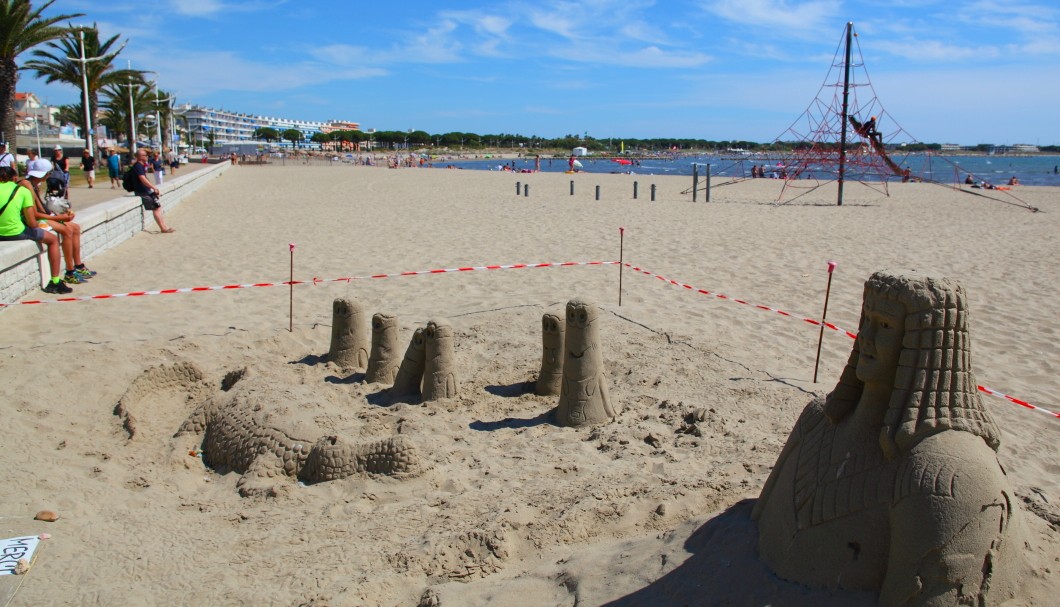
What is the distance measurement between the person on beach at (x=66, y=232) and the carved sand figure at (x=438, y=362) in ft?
19.2

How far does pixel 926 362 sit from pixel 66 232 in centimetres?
995

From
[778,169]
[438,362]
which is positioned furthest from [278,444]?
[778,169]

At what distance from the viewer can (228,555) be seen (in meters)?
3.95

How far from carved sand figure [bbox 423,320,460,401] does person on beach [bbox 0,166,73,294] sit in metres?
5.43

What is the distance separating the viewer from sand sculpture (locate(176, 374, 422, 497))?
15.8 feet

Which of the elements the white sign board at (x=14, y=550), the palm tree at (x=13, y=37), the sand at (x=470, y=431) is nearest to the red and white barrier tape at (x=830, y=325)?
the sand at (x=470, y=431)

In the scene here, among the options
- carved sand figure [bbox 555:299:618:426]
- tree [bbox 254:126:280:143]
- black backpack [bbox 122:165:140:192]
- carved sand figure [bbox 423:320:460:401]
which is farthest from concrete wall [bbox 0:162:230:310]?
tree [bbox 254:126:280:143]

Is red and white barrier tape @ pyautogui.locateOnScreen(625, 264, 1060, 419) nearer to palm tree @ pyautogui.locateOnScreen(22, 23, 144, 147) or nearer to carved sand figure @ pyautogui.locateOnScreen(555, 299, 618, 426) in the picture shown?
carved sand figure @ pyautogui.locateOnScreen(555, 299, 618, 426)

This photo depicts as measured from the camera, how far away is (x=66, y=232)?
949 centimetres

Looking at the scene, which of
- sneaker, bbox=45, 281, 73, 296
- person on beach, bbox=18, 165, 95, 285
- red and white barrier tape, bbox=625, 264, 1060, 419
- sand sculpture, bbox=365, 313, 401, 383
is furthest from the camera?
person on beach, bbox=18, 165, 95, 285

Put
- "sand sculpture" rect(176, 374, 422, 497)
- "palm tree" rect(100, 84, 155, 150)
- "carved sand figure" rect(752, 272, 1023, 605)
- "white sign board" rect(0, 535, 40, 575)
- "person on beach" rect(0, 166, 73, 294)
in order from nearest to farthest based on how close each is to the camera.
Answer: "carved sand figure" rect(752, 272, 1023, 605) → "white sign board" rect(0, 535, 40, 575) → "sand sculpture" rect(176, 374, 422, 497) → "person on beach" rect(0, 166, 73, 294) → "palm tree" rect(100, 84, 155, 150)

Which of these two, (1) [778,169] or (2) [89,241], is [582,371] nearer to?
(2) [89,241]

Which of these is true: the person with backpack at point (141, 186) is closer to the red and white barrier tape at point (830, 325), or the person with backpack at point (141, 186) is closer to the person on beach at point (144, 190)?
the person on beach at point (144, 190)

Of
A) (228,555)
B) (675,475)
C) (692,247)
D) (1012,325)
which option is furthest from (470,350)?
(692,247)
